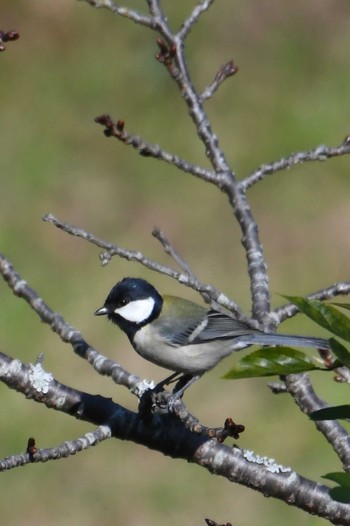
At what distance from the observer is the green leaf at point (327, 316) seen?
76.6 inches

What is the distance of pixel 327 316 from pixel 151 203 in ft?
22.0

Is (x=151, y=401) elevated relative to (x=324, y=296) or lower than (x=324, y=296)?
lower

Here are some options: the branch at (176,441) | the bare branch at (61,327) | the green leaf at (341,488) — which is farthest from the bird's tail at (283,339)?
the green leaf at (341,488)

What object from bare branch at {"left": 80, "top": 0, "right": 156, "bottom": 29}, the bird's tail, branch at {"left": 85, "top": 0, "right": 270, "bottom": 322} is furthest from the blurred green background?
bare branch at {"left": 80, "top": 0, "right": 156, "bottom": 29}

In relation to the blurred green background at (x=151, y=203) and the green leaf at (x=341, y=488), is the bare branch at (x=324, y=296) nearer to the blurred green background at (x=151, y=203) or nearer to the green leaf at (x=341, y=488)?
the green leaf at (x=341, y=488)

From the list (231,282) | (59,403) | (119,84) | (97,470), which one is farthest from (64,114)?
(59,403)

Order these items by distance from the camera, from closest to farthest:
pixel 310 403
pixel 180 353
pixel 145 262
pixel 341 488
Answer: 1. pixel 341 488
2. pixel 310 403
3. pixel 145 262
4. pixel 180 353

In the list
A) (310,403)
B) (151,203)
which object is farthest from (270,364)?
(151,203)

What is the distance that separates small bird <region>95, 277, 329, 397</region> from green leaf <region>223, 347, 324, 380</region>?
2.00 metres

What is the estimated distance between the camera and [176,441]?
2.86 m

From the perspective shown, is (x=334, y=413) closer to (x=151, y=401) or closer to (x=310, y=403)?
(x=151, y=401)

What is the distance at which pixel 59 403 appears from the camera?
2.79m

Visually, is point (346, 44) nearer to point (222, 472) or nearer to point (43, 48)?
point (43, 48)

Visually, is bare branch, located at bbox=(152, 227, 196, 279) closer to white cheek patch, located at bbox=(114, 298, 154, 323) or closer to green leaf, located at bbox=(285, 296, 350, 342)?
white cheek patch, located at bbox=(114, 298, 154, 323)
